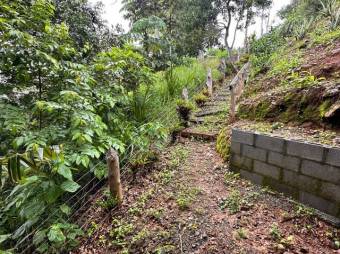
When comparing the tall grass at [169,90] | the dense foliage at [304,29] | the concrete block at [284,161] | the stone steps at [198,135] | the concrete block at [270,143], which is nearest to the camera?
the concrete block at [284,161]

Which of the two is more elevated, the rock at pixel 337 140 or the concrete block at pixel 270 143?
the rock at pixel 337 140

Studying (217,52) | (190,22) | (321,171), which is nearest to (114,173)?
(321,171)

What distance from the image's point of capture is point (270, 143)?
2576 millimetres

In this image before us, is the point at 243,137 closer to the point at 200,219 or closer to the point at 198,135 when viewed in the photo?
the point at 200,219

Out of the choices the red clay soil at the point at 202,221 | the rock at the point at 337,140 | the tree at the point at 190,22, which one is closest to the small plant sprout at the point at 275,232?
the red clay soil at the point at 202,221

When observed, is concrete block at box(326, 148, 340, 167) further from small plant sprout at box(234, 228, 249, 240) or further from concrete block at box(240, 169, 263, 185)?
small plant sprout at box(234, 228, 249, 240)

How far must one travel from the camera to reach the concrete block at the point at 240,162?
2857 millimetres

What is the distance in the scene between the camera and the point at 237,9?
1141cm

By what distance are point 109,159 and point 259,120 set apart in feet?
7.22

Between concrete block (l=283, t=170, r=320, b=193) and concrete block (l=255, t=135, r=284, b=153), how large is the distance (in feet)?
0.85

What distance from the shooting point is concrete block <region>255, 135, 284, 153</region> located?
2.48 meters

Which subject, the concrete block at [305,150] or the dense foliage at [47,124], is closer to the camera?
the dense foliage at [47,124]

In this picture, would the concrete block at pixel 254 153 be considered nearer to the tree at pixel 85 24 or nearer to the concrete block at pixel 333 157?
the concrete block at pixel 333 157

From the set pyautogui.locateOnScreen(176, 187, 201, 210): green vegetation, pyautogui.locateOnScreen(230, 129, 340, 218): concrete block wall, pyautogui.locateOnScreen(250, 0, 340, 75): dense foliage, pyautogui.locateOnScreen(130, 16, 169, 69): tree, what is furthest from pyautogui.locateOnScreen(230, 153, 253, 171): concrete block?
pyautogui.locateOnScreen(250, 0, 340, 75): dense foliage
